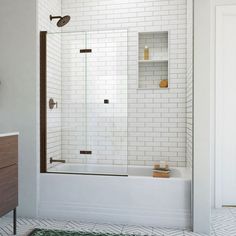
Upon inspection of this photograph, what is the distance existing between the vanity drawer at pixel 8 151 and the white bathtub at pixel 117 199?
53cm

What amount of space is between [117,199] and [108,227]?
0.30 metres

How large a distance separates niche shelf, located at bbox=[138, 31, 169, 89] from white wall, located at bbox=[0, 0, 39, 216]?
1.47m

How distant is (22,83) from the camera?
323 centimetres

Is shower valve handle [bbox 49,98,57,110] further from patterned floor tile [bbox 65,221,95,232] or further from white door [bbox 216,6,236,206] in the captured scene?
white door [bbox 216,6,236,206]

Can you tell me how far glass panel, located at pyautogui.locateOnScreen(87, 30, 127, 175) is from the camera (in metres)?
3.33

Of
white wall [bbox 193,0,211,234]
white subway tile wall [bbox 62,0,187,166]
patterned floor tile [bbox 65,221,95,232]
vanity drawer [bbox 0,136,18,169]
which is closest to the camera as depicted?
vanity drawer [bbox 0,136,18,169]

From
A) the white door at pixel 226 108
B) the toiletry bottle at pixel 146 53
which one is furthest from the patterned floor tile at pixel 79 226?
the toiletry bottle at pixel 146 53

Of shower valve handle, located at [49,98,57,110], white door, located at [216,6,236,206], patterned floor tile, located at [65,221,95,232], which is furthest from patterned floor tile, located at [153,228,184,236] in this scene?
shower valve handle, located at [49,98,57,110]

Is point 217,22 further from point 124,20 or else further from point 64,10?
point 64,10

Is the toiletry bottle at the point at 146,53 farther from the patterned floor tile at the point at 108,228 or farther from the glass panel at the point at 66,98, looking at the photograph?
the patterned floor tile at the point at 108,228

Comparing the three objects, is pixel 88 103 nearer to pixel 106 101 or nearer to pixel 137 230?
pixel 106 101

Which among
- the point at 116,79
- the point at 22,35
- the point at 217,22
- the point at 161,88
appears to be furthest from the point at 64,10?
the point at 217,22

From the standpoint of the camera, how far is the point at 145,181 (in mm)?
3027

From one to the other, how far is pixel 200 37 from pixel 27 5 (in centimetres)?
191
